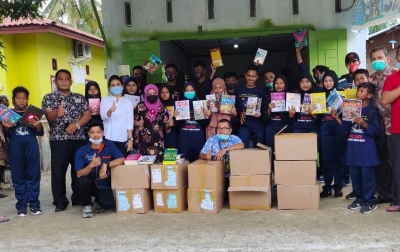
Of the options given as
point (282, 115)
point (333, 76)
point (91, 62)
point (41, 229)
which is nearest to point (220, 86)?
point (282, 115)

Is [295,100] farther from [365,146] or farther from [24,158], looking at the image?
[24,158]

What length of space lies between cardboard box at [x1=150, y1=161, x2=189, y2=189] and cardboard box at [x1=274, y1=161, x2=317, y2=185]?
1108 millimetres

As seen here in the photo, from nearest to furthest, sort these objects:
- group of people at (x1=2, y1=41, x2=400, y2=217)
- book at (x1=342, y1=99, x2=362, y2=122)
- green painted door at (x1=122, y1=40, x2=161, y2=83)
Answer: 1. book at (x1=342, y1=99, x2=362, y2=122)
2. group of people at (x1=2, y1=41, x2=400, y2=217)
3. green painted door at (x1=122, y1=40, x2=161, y2=83)

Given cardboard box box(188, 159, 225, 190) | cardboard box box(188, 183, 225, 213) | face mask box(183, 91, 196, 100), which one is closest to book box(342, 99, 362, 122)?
cardboard box box(188, 159, 225, 190)

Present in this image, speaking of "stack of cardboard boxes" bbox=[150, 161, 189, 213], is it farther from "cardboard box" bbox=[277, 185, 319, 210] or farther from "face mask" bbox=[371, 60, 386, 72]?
"face mask" bbox=[371, 60, 386, 72]

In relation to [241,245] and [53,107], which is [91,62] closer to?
[53,107]

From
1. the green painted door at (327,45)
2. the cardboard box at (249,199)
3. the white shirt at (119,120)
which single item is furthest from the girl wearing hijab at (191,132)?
the green painted door at (327,45)

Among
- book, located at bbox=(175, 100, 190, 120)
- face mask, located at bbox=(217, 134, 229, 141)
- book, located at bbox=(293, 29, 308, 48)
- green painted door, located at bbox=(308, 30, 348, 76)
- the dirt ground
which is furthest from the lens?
green painted door, located at bbox=(308, 30, 348, 76)

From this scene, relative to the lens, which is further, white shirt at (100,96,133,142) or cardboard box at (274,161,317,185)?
white shirt at (100,96,133,142)

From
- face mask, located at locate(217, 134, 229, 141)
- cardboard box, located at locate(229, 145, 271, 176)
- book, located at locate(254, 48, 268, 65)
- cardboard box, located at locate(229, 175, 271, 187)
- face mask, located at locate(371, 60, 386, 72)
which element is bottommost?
cardboard box, located at locate(229, 175, 271, 187)

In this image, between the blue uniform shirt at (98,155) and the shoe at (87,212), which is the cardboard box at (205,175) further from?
the shoe at (87,212)

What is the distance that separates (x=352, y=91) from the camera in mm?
4898

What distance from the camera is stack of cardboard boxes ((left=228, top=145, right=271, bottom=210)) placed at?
482 cm

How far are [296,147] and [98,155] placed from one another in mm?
2293
